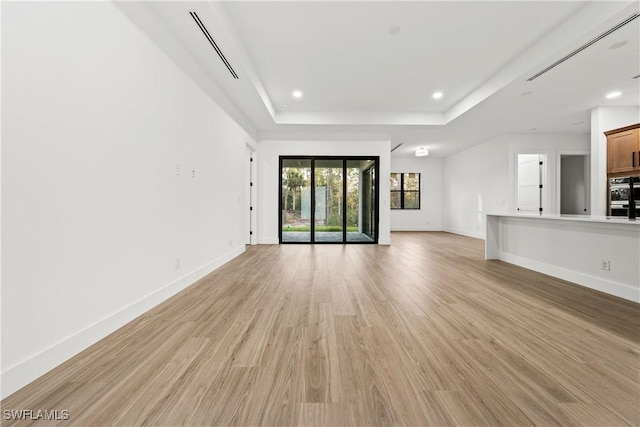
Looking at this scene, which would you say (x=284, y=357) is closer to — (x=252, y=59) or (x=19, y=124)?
(x=19, y=124)

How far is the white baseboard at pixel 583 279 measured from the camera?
264 cm

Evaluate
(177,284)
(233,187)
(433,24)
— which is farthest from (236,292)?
(433,24)

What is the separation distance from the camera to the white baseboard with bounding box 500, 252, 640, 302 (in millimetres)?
2645

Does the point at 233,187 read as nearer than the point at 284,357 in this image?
No

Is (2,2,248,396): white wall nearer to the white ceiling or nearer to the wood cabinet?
the white ceiling

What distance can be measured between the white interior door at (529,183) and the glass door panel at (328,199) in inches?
205

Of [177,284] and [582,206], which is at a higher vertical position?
[582,206]

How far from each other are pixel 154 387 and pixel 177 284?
66.2 inches

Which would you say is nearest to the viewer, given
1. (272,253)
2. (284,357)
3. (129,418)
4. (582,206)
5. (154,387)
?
(129,418)

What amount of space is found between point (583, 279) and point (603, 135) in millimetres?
4002

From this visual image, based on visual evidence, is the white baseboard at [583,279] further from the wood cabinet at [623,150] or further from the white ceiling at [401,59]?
the wood cabinet at [623,150]

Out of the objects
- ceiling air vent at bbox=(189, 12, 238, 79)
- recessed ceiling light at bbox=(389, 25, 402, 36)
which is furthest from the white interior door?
Answer: ceiling air vent at bbox=(189, 12, 238, 79)

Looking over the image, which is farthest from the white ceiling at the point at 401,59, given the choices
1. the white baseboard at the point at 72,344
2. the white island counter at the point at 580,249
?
the white baseboard at the point at 72,344

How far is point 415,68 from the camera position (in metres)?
4.06
